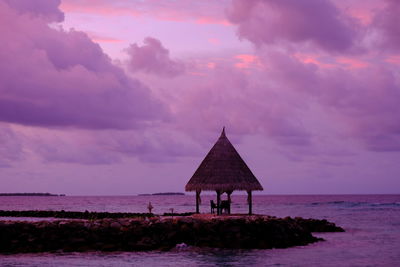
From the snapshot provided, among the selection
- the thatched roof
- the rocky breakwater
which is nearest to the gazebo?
the thatched roof

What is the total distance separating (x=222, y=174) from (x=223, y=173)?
0.32ft

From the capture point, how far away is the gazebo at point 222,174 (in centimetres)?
3300

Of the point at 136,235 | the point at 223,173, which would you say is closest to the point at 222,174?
the point at 223,173

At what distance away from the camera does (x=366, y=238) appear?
38938 mm

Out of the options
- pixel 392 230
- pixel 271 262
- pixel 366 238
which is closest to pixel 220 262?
pixel 271 262

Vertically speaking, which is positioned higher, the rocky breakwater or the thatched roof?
the thatched roof

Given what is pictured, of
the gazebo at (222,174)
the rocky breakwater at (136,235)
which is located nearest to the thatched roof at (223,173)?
the gazebo at (222,174)

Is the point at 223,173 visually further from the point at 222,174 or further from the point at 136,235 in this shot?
the point at 136,235

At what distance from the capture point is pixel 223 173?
33.3 meters

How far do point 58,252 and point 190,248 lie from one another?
6134 millimetres

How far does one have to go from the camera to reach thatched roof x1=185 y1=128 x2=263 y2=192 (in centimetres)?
3300

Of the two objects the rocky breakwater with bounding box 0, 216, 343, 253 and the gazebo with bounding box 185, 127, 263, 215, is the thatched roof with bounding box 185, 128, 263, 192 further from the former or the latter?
the rocky breakwater with bounding box 0, 216, 343, 253

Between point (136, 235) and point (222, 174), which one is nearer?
point (136, 235)

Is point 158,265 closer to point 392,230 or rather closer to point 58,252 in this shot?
point 58,252
